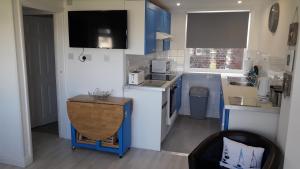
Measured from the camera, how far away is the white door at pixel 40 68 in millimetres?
4141

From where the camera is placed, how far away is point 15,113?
9.45ft

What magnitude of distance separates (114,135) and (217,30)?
3.06 m

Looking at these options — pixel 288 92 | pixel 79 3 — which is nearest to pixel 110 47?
pixel 79 3

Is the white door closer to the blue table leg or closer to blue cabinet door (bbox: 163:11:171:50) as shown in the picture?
blue cabinet door (bbox: 163:11:171:50)

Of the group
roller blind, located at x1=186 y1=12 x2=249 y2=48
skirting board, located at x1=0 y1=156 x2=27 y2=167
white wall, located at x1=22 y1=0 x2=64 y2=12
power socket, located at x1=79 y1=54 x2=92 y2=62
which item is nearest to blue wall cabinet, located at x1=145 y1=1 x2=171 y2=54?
roller blind, located at x1=186 y1=12 x2=249 y2=48

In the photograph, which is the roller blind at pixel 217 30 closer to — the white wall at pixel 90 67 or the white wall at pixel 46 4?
the white wall at pixel 90 67

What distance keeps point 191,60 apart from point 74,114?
293 cm

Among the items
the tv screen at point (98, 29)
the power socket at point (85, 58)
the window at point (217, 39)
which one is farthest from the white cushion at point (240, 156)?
the window at point (217, 39)

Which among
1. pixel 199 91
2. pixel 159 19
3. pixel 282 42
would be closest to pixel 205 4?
pixel 159 19

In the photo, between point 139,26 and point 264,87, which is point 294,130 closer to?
point 264,87

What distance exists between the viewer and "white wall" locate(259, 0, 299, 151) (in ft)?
7.13

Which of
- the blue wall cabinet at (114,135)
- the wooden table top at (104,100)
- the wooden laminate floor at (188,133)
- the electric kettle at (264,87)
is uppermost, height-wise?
the electric kettle at (264,87)

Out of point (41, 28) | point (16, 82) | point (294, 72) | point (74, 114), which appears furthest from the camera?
point (41, 28)

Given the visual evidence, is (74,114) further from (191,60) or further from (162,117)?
(191,60)
